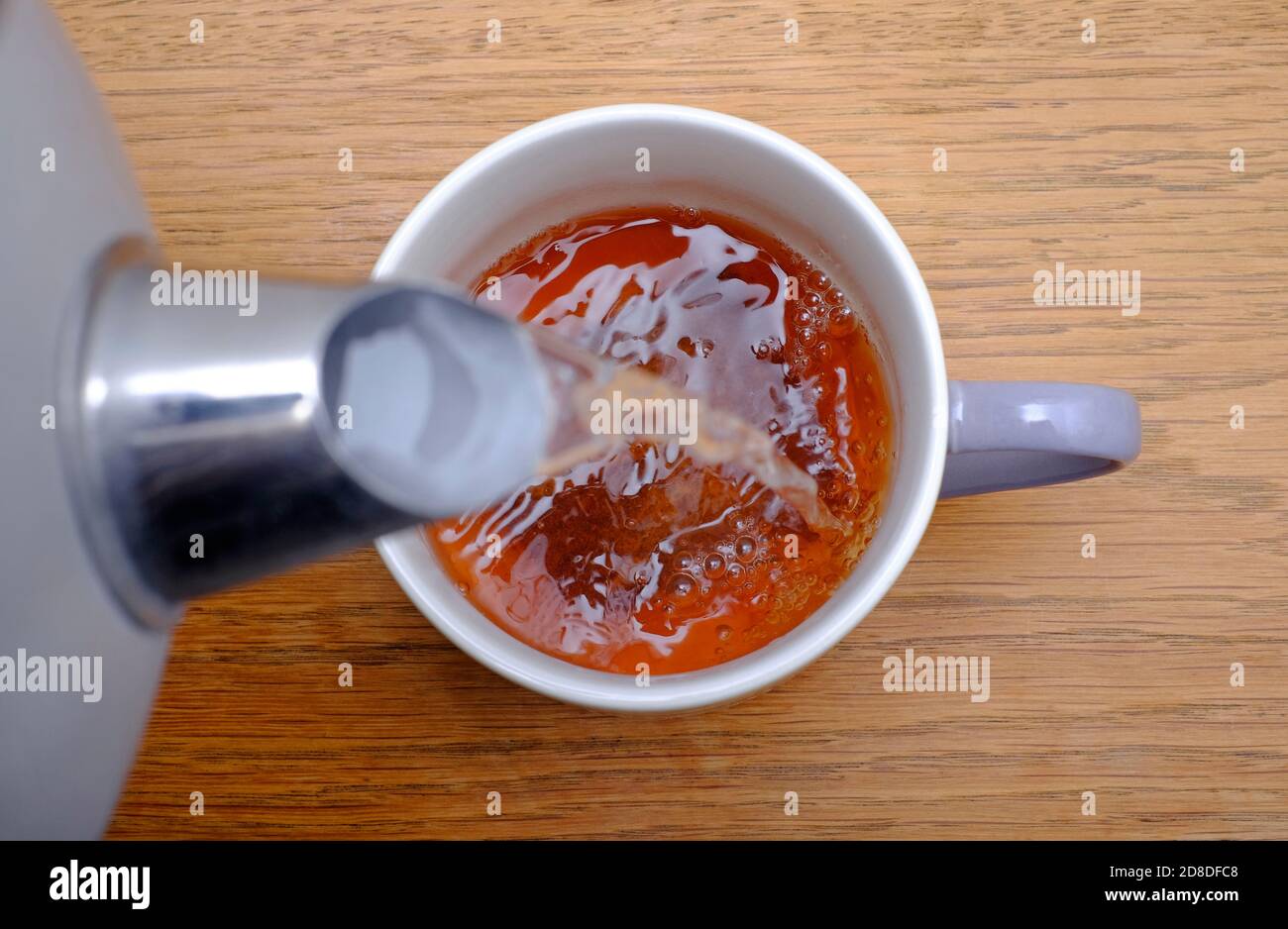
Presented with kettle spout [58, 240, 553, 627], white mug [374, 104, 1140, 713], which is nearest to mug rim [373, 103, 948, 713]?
white mug [374, 104, 1140, 713]

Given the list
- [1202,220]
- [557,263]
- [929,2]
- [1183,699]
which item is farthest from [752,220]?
[1183,699]

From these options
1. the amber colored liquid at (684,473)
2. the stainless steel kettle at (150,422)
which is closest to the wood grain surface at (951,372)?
the amber colored liquid at (684,473)

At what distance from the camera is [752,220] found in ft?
1.97

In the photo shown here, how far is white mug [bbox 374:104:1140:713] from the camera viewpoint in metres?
0.51

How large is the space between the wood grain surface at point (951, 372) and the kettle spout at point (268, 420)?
31cm

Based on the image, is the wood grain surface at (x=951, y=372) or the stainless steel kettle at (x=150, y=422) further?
the wood grain surface at (x=951, y=372)

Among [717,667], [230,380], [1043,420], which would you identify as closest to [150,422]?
[230,380]

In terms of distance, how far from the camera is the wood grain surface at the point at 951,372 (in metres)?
0.69

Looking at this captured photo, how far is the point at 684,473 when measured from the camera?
0.60 meters

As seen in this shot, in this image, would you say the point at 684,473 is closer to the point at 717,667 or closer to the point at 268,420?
the point at 717,667

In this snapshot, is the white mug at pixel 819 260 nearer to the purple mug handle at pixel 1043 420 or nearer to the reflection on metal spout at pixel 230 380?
the purple mug handle at pixel 1043 420

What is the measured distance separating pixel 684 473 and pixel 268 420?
295 mm

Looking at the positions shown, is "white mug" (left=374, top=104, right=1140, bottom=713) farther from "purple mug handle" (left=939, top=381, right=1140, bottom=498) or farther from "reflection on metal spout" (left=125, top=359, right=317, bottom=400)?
"reflection on metal spout" (left=125, top=359, right=317, bottom=400)
